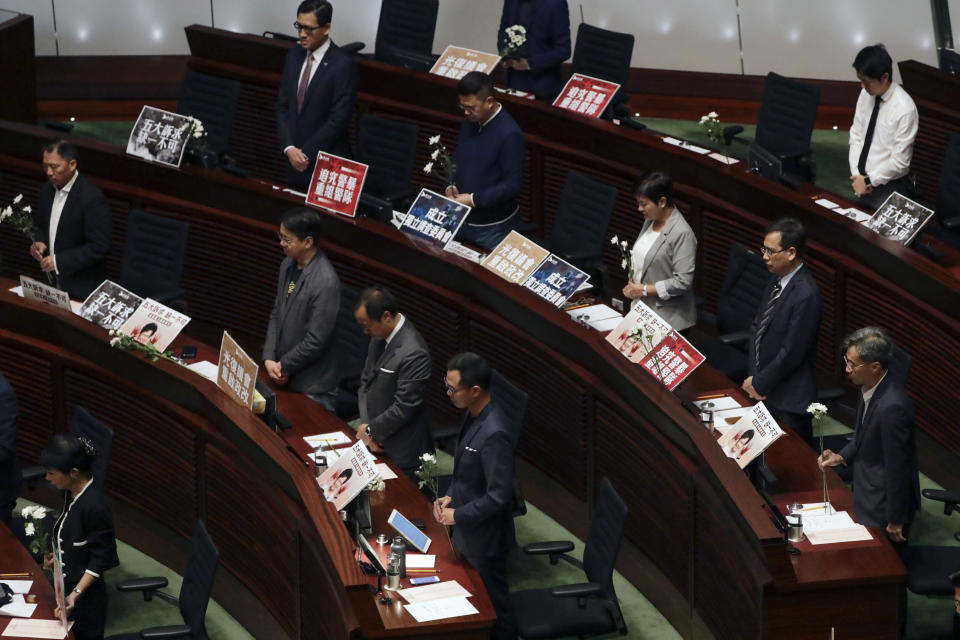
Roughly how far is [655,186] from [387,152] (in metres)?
2.44

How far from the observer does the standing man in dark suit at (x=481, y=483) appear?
5.68m

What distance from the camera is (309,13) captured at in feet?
26.8

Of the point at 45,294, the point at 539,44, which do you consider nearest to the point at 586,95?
the point at 539,44

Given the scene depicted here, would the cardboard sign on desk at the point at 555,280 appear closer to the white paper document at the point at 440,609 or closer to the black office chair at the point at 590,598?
the black office chair at the point at 590,598

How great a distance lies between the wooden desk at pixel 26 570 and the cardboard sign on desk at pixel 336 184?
2.52m

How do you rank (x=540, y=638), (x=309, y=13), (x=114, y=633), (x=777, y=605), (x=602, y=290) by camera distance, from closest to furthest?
(x=777, y=605), (x=540, y=638), (x=114, y=633), (x=602, y=290), (x=309, y=13)

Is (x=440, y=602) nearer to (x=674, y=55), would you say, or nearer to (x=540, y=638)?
(x=540, y=638)

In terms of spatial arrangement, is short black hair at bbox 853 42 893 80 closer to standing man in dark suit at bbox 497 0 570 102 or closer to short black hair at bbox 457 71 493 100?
short black hair at bbox 457 71 493 100

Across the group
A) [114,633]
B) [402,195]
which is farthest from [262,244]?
[114,633]

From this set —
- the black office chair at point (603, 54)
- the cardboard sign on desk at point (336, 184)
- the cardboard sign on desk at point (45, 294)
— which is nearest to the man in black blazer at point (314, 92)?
the cardboard sign on desk at point (336, 184)

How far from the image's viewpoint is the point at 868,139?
7828 mm

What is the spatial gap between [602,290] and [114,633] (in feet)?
9.14

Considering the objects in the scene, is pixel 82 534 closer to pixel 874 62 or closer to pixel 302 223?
pixel 302 223

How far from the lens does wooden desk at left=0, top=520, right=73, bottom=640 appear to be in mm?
5582
